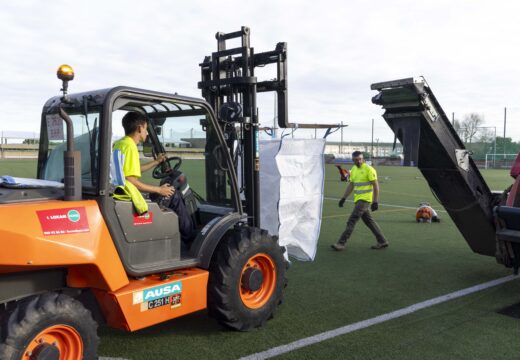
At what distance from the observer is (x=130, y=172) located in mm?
3865

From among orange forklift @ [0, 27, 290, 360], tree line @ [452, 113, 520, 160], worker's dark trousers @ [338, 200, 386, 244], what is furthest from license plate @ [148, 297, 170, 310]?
tree line @ [452, 113, 520, 160]

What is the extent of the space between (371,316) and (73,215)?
3134 mm

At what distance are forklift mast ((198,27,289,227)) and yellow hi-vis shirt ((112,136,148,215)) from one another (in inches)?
46.5

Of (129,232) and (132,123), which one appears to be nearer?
(129,232)

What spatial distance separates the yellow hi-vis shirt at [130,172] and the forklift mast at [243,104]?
118 centimetres

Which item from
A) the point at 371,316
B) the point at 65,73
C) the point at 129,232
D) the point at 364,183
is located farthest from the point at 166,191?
the point at 364,183

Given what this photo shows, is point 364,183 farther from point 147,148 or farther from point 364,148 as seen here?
point 364,148

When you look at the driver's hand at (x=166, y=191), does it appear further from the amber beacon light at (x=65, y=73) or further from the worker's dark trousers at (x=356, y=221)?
the worker's dark trousers at (x=356, y=221)

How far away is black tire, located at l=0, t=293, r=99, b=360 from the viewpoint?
3.00m

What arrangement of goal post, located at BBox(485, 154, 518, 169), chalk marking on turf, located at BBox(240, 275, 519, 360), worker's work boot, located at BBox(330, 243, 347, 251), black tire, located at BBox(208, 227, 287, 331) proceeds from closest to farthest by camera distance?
chalk marking on turf, located at BBox(240, 275, 519, 360) → black tire, located at BBox(208, 227, 287, 331) → worker's work boot, located at BBox(330, 243, 347, 251) → goal post, located at BBox(485, 154, 518, 169)

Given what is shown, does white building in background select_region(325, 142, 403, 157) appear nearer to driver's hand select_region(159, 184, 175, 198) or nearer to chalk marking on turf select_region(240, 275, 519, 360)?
chalk marking on turf select_region(240, 275, 519, 360)

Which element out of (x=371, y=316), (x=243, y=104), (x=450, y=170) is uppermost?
(x=243, y=104)

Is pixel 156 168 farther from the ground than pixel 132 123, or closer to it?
closer to it

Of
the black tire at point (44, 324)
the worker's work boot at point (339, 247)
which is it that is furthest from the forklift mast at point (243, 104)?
the worker's work boot at point (339, 247)
